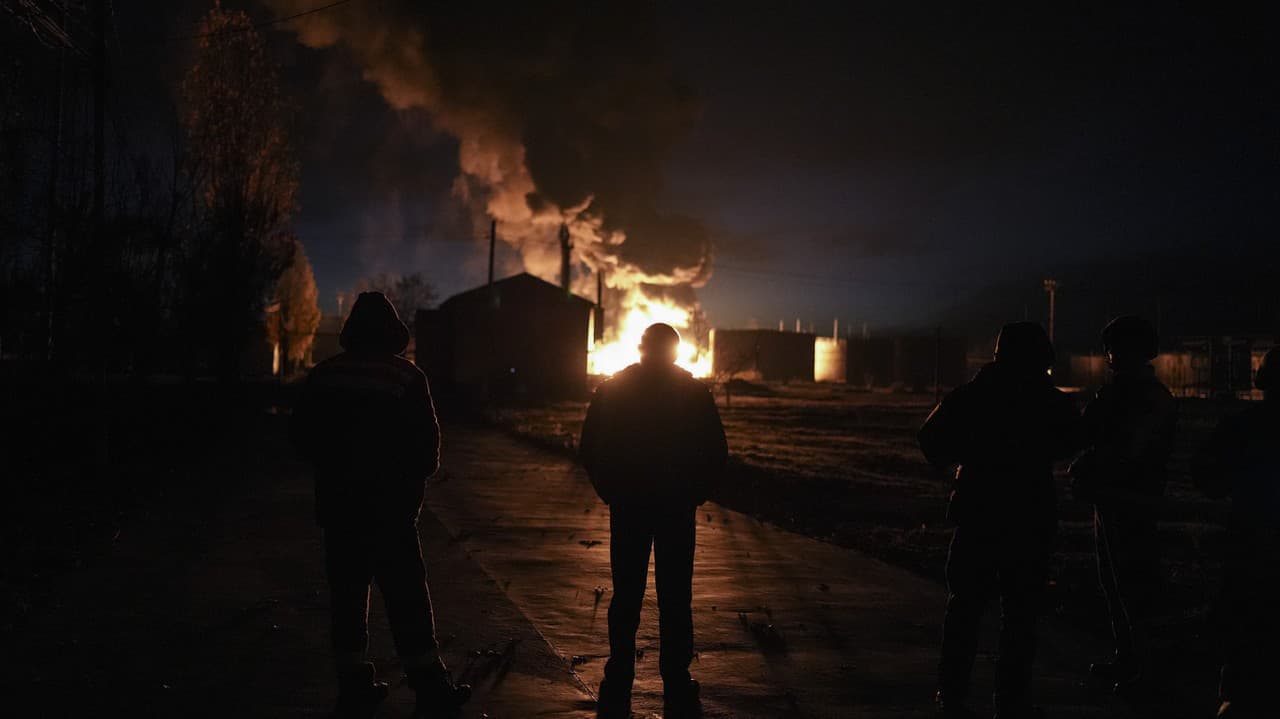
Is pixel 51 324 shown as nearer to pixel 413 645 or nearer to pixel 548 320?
pixel 413 645

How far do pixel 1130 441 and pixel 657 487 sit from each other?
2.49 metres

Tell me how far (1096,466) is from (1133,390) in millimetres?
444

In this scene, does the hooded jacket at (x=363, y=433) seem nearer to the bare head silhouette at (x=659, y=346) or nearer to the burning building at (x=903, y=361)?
the bare head silhouette at (x=659, y=346)

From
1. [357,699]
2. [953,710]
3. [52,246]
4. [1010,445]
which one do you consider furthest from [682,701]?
[52,246]

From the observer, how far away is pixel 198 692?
3969mm

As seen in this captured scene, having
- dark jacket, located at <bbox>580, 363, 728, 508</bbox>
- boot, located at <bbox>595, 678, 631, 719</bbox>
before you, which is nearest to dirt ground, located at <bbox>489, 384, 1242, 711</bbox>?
dark jacket, located at <bbox>580, 363, 728, 508</bbox>

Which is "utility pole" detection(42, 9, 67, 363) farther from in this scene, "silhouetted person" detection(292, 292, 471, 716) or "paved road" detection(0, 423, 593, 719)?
"silhouetted person" detection(292, 292, 471, 716)

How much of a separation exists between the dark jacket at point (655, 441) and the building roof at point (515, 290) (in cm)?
3236

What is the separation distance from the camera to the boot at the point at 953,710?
3934 millimetres

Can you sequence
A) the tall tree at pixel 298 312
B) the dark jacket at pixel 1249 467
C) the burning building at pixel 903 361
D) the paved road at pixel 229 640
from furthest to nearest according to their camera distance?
the burning building at pixel 903 361, the tall tree at pixel 298 312, the paved road at pixel 229 640, the dark jacket at pixel 1249 467

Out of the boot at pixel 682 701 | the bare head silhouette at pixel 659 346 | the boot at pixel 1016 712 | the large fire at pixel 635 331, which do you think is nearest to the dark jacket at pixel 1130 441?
the boot at pixel 1016 712

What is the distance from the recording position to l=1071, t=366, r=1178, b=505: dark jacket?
432cm

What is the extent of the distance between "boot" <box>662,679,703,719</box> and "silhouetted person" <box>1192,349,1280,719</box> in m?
2.23

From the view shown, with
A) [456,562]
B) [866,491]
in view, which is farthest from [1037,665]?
[866,491]
